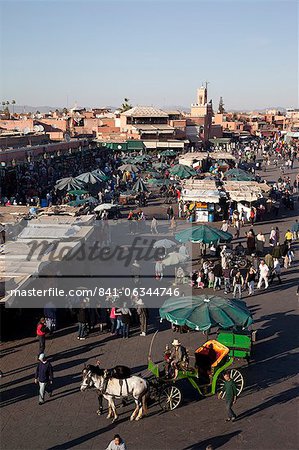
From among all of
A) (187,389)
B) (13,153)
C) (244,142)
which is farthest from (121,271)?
(244,142)

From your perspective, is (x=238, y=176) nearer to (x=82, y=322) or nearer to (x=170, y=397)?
(x=82, y=322)

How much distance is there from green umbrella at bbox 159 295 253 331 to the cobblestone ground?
1.13 meters

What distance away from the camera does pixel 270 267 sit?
1426 centimetres

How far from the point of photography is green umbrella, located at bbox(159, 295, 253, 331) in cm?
851

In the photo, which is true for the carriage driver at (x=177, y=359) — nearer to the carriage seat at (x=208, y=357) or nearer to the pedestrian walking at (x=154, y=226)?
the carriage seat at (x=208, y=357)

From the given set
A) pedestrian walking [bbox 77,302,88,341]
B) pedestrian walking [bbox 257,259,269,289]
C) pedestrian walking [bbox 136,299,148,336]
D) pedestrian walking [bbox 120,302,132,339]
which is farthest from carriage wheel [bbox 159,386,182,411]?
pedestrian walking [bbox 257,259,269,289]

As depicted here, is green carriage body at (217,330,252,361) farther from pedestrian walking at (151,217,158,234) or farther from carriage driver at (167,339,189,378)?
pedestrian walking at (151,217,158,234)

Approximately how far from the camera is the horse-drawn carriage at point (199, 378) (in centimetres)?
790

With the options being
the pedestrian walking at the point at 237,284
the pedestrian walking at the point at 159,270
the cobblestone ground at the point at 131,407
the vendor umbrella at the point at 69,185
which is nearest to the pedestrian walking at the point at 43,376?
the cobblestone ground at the point at 131,407

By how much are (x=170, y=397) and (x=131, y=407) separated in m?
0.67

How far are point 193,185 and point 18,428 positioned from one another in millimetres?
18277

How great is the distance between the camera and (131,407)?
26.2 ft

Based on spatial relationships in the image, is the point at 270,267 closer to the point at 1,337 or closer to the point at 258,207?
the point at 1,337

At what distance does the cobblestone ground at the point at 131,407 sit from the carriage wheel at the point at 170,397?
0.12m
